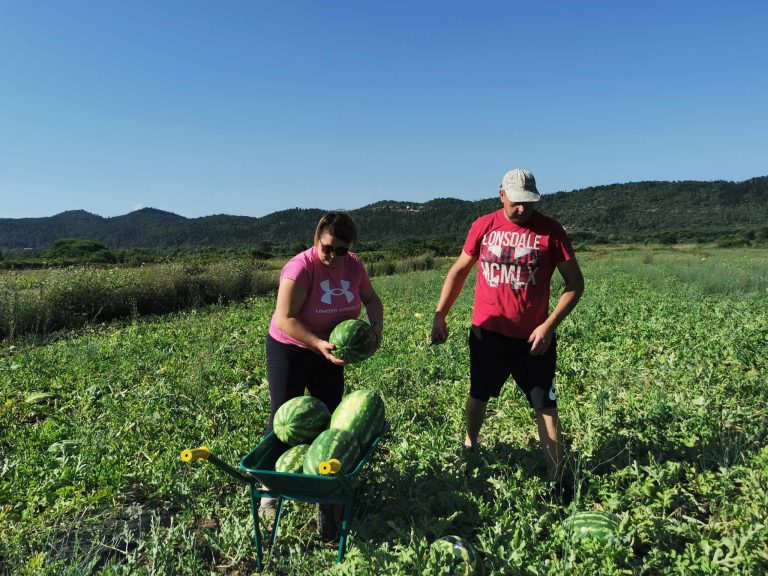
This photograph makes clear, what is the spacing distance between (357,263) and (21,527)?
2.95m

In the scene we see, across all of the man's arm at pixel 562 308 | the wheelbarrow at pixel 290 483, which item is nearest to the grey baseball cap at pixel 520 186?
the man's arm at pixel 562 308

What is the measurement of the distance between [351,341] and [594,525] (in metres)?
1.84

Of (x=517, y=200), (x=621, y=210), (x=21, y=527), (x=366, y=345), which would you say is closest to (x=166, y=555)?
(x=21, y=527)

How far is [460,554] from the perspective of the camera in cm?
265

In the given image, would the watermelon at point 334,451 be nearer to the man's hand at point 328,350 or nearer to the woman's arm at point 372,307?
the man's hand at point 328,350

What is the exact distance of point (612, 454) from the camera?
394cm

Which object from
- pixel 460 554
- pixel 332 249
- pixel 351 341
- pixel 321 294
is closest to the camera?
pixel 460 554

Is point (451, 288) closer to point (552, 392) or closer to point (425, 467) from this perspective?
point (552, 392)

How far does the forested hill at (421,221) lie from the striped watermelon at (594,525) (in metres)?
101

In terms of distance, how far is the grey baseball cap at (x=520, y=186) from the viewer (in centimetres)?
340

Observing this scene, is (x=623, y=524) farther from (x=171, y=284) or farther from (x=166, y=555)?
(x=171, y=284)

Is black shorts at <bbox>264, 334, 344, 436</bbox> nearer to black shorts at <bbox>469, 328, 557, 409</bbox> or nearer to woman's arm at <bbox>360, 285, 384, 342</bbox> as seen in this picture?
woman's arm at <bbox>360, 285, 384, 342</bbox>

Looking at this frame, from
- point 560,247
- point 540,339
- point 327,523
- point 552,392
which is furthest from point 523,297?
point 327,523

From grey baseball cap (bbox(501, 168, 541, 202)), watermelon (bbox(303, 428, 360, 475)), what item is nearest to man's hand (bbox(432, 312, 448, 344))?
grey baseball cap (bbox(501, 168, 541, 202))
